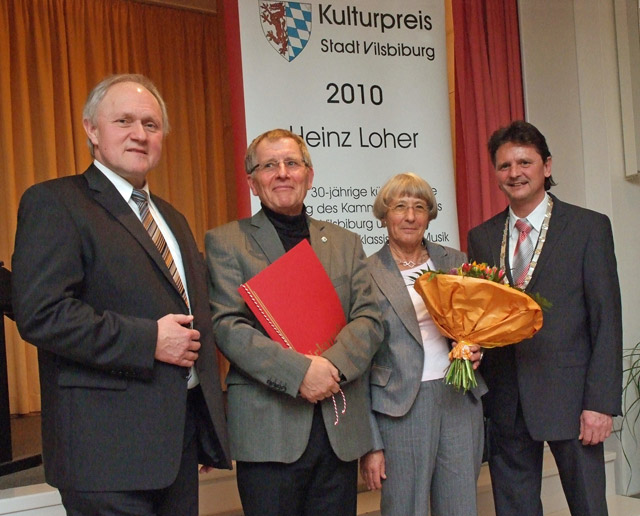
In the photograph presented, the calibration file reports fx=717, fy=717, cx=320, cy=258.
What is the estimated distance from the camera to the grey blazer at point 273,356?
81.6 inches

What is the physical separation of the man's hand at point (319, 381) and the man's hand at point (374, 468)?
45 cm

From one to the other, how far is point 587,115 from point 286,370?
3.23m

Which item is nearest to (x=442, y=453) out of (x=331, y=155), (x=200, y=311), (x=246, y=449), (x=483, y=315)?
(x=483, y=315)

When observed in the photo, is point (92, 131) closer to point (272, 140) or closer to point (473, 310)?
point (272, 140)

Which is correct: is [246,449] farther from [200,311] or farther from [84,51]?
[84,51]

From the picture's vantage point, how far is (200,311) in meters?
1.99

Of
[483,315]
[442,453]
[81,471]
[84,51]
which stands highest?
[84,51]

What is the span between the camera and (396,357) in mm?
2467

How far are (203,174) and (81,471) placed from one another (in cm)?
569

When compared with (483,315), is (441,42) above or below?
above

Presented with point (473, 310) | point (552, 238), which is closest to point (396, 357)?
point (473, 310)

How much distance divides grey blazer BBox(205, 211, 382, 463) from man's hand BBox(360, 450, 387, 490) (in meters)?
0.15

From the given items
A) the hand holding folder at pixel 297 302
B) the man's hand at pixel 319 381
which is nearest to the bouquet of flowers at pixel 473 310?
the hand holding folder at pixel 297 302

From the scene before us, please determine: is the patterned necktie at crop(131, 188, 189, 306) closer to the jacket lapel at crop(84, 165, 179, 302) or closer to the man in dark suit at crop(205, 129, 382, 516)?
the jacket lapel at crop(84, 165, 179, 302)
